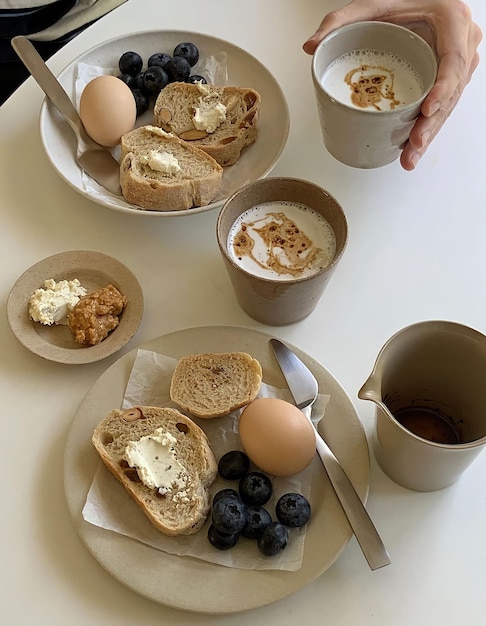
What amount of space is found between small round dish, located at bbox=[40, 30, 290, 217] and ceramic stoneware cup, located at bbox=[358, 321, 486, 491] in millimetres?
401

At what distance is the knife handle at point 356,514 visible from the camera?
78 centimetres

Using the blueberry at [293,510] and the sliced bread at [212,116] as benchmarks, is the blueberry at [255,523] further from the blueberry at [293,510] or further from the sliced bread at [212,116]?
the sliced bread at [212,116]

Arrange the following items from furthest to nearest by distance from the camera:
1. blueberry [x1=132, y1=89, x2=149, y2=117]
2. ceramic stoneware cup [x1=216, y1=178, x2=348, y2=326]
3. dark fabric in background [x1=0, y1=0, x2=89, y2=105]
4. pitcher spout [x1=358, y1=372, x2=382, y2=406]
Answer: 1. dark fabric in background [x1=0, y1=0, x2=89, y2=105]
2. blueberry [x1=132, y1=89, x2=149, y2=117]
3. ceramic stoneware cup [x1=216, y1=178, x2=348, y2=326]
4. pitcher spout [x1=358, y1=372, x2=382, y2=406]

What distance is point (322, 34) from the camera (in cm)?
109

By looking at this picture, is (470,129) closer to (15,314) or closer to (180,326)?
(180,326)

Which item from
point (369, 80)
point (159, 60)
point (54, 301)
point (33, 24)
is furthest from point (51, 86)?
point (369, 80)

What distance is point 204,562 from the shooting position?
788 millimetres

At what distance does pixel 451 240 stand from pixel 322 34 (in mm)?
399

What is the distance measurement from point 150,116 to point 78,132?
0.49ft

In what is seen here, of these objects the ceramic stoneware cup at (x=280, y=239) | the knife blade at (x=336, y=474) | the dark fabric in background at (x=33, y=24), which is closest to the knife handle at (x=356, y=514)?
the knife blade at (x=336, y=474)

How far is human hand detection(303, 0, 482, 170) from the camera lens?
1.01 m

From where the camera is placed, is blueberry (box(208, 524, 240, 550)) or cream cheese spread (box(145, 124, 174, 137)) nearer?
blueberry (box(208, 524, 240, 550))

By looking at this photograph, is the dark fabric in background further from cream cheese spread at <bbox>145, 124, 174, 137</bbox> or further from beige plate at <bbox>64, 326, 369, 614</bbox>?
beige plate at <bbox>64, 326, 369, 614</bbox>

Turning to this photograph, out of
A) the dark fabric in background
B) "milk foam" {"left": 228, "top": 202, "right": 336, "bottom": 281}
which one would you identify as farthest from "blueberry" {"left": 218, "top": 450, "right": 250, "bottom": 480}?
the dark fabric in background
